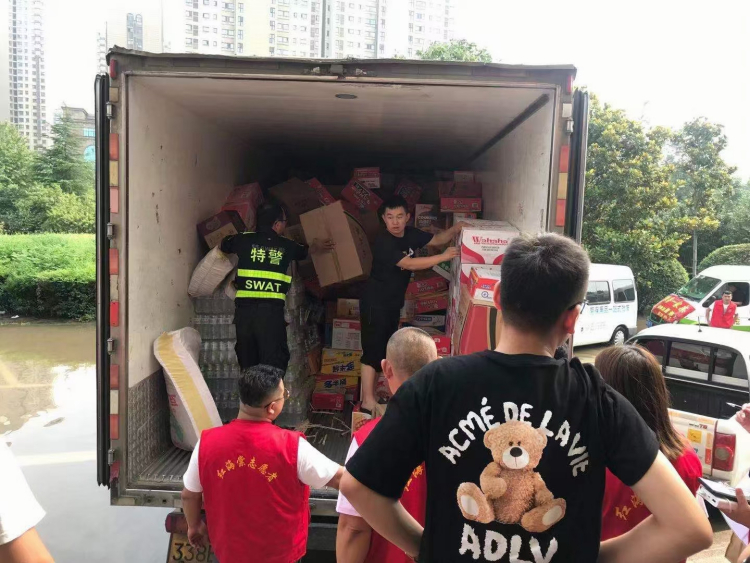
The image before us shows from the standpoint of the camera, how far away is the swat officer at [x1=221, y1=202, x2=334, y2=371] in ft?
12.9

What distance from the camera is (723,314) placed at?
387 inches

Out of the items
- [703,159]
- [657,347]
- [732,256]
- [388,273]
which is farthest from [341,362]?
[732,256]

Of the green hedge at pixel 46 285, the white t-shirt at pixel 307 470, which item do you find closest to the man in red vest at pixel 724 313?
the white t-shirt at pixel 307 470

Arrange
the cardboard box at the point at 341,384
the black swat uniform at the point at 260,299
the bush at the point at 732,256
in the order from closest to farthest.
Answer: the black swat uniform at the point at 260,299 → the cardboard box at the point at 341,384 → the bush at the point at 732,256

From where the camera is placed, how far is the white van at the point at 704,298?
11.2m

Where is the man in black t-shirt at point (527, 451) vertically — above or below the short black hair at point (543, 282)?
below

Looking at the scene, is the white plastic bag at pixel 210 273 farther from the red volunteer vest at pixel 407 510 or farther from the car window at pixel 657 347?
the car window at pixel 657 347

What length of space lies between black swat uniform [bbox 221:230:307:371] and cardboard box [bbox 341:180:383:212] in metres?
1.91

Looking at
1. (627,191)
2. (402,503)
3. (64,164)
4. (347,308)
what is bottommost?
(402,503)

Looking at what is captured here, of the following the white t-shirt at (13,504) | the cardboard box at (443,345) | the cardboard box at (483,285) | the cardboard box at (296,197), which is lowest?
the cardboard box at (443,345)

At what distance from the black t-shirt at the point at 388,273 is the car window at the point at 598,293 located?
8101 mm

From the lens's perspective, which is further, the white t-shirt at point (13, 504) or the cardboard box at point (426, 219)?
the cardboard box at point (426, 219)

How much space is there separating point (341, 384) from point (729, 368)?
3224 millimetres

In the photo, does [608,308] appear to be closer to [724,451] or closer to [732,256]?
[724,451]
